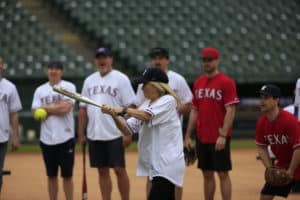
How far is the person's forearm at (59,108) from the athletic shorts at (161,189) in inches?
116

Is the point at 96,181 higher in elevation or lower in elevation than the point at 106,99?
lower

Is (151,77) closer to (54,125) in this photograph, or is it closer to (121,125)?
(121,125)

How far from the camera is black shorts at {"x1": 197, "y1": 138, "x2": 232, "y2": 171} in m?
9.68

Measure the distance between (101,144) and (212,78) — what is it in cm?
165

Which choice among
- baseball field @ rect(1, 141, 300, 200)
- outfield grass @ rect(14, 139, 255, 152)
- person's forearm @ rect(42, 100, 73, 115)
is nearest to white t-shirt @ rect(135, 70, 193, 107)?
person's forearm @ rect(42, 100, 73, 115)

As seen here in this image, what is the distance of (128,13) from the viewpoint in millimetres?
26297

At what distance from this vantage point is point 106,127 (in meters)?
10.1

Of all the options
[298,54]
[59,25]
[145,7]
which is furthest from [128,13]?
[298,54]

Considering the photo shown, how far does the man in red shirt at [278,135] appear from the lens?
7.70 meters

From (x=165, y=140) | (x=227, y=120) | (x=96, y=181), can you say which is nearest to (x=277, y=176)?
(x=165, y=140)

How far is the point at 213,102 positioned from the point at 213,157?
67 cm

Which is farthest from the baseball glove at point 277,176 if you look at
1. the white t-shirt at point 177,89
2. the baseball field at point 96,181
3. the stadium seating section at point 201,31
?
the stadium seating section at point 201,31

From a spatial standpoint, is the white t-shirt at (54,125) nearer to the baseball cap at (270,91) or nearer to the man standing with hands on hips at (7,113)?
the man standing with hands on hips at (7,113)

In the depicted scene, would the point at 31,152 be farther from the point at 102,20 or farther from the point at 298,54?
the point at 298,54
